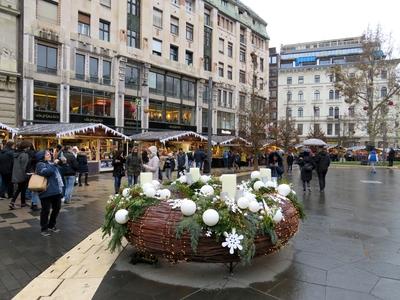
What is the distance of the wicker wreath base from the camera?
159 inches

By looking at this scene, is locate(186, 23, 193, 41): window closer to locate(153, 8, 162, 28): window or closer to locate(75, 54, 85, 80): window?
locate(153, 8, 162, 28): window

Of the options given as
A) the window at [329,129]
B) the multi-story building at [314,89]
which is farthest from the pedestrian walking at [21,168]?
the window at [329,129]

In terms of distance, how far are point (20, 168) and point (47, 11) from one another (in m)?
21.9

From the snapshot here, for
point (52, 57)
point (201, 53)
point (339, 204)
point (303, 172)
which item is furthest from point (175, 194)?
point (201, 53)

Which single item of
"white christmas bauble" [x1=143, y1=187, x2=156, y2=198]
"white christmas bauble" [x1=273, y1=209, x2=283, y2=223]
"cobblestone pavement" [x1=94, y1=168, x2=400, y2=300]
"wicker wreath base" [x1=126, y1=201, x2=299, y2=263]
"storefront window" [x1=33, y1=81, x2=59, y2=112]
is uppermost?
"storefront window" [x1=33, y1=81, x2=59, y2=112]

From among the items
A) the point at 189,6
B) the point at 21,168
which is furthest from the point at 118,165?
the point at 189,6

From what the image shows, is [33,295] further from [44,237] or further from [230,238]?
[44,237]

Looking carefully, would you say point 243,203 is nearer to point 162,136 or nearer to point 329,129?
point 162,136

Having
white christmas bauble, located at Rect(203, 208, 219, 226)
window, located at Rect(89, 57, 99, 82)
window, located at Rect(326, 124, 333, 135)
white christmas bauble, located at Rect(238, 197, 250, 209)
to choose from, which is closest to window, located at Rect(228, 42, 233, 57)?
window, located at Rect(89, 57, 99, 82)

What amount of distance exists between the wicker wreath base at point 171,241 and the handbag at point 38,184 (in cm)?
272

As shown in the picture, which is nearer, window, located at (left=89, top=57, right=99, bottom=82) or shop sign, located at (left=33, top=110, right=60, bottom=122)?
shop sign, located at (left=33, top=110, right=60, bottom=122)

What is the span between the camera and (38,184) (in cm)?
640

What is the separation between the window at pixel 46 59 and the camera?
2656 centimetres

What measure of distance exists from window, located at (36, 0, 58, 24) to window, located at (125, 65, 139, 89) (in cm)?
755
